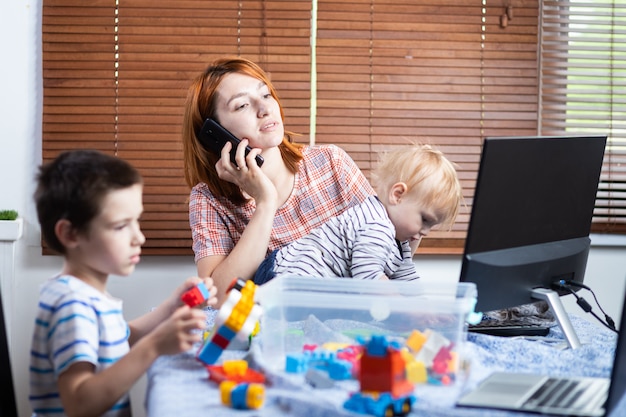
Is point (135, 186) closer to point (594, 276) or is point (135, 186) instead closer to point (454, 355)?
point (454, 355)

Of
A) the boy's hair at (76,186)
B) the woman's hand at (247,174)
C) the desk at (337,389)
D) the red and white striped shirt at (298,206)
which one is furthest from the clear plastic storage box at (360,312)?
the red and white striped shirt at (298,206)

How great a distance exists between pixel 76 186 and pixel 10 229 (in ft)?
4.40

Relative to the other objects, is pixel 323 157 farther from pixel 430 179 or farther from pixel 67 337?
pixel 67 337

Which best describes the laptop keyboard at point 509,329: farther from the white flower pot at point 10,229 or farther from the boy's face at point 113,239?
the white flower pot at point 10,229

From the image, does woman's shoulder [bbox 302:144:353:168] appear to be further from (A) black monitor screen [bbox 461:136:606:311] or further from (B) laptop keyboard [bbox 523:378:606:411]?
(B) laptop keyboard [bbox 523:378:606:411]

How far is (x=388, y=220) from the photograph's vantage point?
1.84 metres

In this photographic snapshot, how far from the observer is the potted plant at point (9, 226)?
2371mm

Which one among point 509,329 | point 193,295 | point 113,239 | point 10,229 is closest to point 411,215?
point 509,329

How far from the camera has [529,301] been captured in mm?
1473

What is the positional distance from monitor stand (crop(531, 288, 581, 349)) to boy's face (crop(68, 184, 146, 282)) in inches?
29.0

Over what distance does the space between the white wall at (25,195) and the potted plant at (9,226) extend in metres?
0.07

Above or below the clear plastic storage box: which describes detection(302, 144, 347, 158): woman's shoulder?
above

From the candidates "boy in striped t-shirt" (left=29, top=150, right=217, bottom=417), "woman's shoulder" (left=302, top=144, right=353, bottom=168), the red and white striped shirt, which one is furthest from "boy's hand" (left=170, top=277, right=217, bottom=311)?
"woman's shoulder" (left=302, top=144, right=353, bottom=168)

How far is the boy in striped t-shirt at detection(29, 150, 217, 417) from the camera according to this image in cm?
111
